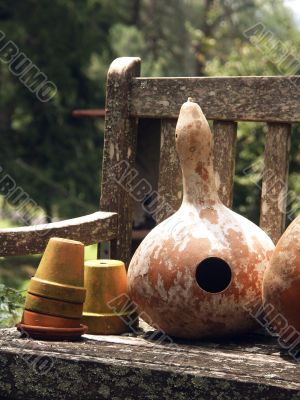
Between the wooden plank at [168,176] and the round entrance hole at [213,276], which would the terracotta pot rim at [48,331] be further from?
the wooden plank at [168,176]

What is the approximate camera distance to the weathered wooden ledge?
168 centimetres

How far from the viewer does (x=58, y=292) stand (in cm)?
210

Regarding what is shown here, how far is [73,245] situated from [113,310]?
247 millimetres

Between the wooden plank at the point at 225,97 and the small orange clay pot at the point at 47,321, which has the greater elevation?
the wooden plank at the point at 225,97

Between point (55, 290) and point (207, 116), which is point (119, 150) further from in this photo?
point (55, 290)

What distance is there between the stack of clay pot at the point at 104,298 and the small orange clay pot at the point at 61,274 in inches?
5.4

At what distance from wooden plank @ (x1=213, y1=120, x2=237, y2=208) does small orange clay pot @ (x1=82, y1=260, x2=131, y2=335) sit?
1.43 ft

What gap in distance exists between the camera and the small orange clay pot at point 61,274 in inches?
82.6

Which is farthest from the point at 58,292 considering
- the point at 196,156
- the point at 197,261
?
the point at 196,156

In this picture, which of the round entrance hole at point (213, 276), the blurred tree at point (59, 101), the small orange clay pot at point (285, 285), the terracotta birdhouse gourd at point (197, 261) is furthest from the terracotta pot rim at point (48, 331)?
the blurred tree at point (59, 101)

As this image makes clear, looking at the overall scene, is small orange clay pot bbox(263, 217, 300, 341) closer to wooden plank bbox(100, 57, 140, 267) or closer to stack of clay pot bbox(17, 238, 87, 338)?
stack of clay pot bbox(17, 238, 87, 338)

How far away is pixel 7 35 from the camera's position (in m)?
7.64

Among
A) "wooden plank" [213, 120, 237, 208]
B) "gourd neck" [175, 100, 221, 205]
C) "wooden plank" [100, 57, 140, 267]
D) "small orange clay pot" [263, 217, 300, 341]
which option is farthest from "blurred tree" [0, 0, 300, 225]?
"small orange clay pot" [263, 217, 300, 341]

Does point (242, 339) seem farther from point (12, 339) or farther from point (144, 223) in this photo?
point (144, 223)
